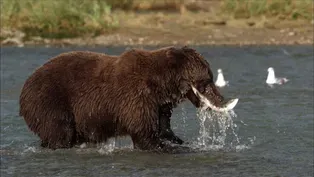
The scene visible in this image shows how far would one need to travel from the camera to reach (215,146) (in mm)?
10461

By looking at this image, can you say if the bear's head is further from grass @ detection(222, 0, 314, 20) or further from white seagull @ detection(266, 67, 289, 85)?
grass @ detection(222, 0, 314, 20)

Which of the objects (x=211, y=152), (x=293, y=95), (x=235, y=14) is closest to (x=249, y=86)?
(x=293, y=95)

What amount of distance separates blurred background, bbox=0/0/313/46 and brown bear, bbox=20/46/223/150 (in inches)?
543

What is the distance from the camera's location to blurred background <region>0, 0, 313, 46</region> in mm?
24109

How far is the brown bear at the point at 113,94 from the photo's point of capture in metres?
9.50

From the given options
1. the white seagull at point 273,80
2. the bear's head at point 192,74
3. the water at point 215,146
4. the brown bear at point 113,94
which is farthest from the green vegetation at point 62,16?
the bear's head at point 192,74

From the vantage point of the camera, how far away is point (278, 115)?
41.8 feet

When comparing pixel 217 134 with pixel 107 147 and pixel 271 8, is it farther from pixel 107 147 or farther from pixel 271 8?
pixel 271 8

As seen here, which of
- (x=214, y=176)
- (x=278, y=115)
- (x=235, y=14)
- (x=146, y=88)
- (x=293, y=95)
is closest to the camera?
(x=214, y=176)

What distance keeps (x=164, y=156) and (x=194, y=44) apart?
13991mm

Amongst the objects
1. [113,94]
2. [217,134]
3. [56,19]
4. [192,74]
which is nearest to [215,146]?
[217,134]

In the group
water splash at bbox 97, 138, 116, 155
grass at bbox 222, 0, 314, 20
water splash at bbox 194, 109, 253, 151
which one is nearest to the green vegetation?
grass at bbox 222, 0, 314, 20

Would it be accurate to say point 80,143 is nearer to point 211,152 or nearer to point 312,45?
point 211,152

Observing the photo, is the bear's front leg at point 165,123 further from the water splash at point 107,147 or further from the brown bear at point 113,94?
the water splash at point 107,147
